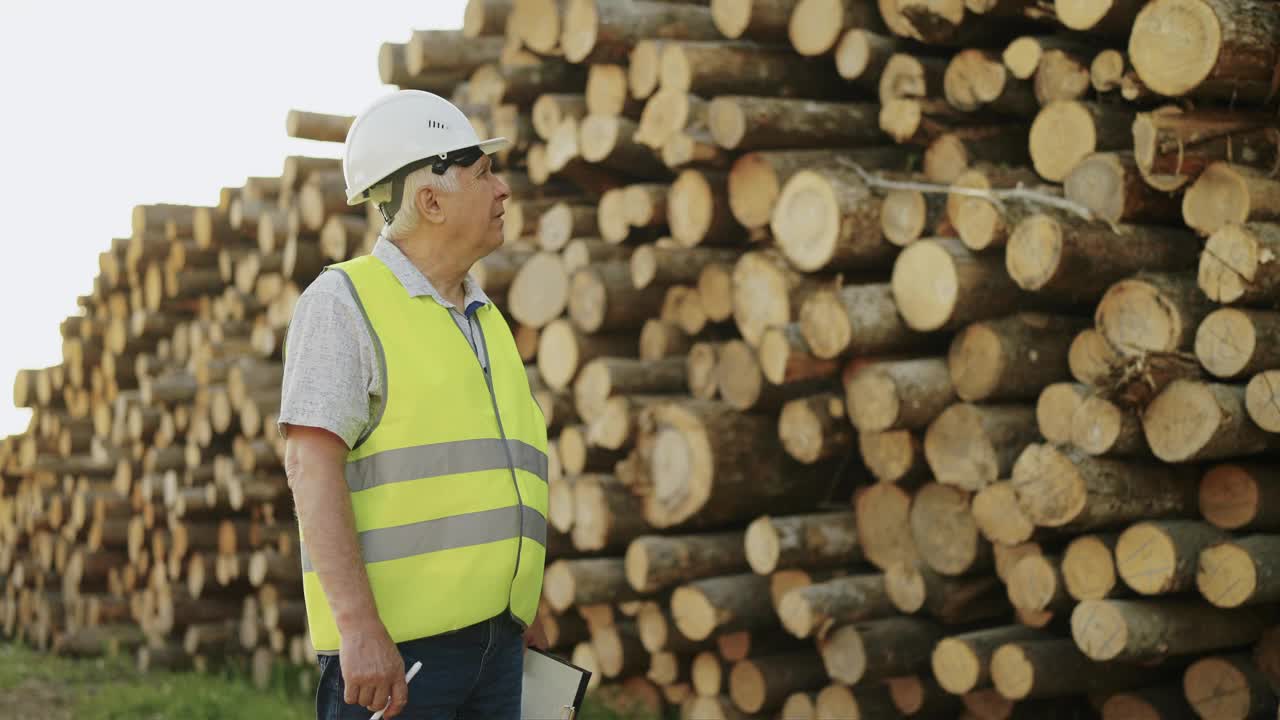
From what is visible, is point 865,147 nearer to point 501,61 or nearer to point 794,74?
point 794,74

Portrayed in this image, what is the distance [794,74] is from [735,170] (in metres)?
0.50

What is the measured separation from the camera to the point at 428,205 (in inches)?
107

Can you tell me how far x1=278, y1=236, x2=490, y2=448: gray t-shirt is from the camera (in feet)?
7.98

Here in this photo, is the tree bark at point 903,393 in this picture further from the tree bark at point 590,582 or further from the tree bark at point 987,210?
the tree bark at point 590,582

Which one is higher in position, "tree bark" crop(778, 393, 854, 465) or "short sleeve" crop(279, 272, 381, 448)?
"short sleeve" crop(279, 272, 381, 448)

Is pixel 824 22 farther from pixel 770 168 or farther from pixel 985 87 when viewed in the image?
pixel 985 87

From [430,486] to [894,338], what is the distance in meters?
2.38

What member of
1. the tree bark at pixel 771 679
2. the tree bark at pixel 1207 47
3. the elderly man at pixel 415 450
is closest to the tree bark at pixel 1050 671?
the tree bark at pixel 771 679

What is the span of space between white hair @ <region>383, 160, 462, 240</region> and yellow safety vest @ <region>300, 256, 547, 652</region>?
11cm

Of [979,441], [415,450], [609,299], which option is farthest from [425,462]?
[609,299]

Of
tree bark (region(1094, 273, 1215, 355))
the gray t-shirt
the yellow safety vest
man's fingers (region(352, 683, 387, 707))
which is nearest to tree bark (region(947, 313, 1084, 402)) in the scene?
tree bark (region(1094, 273, 1215, 355))

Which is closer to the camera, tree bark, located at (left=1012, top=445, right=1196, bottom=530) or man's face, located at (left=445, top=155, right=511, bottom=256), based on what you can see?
man's face, located at (left=445, top=155, right=511, bottom=256)

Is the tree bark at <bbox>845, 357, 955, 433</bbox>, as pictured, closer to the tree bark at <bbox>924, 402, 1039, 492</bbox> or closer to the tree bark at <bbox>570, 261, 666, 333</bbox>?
the tree bark at <bbox>924, 402, 1039, 492</bbox>

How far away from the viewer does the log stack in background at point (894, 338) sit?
4.04 m
